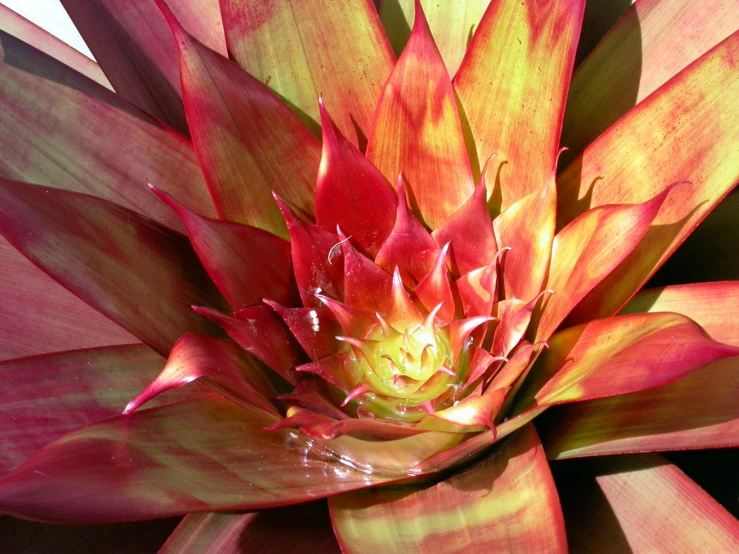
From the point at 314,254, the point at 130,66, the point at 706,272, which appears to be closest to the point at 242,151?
the point at 314,254

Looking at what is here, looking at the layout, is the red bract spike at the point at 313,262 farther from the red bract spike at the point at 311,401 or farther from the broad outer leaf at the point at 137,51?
the broad outer leaf at the point at 137,51

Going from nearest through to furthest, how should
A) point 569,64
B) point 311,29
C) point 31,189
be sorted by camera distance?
point 31,189, point 569,64, point 311,29

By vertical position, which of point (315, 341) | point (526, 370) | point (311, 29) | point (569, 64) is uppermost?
point (311, 29)

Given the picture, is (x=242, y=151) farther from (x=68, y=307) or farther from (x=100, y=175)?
(x=68, y=307)

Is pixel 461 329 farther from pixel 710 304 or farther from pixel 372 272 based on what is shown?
pixel 710 304

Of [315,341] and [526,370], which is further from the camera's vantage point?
[315,341]

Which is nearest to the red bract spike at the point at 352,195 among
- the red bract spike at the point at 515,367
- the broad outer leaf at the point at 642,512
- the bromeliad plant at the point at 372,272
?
the bromeliad plant at the point at 372,272
